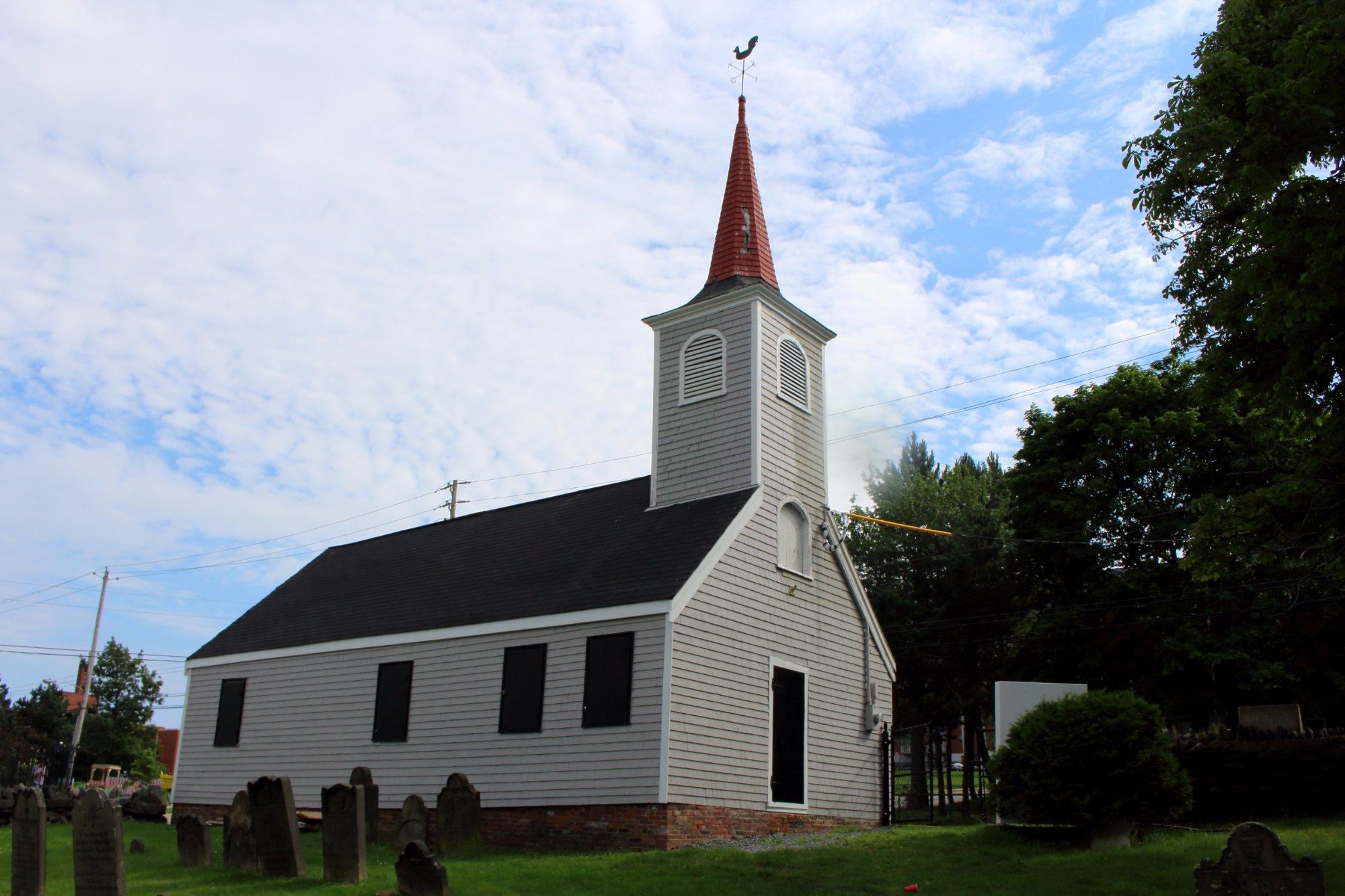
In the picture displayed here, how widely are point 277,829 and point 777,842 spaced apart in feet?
23.2

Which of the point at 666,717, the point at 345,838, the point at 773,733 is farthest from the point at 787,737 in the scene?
the point at 345,838

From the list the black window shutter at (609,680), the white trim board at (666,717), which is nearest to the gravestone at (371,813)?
the black window shutter at (609,680)

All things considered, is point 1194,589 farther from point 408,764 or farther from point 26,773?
point 26,773

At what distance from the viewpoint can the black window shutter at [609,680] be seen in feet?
55.8

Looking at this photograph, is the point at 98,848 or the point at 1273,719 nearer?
the point at 98,848

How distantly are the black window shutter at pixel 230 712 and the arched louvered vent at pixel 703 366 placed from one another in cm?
1153

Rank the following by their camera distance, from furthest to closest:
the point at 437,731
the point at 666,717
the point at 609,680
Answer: the point at 437,731 < the point at 609,680 < the point at 666,717

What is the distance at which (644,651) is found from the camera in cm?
1700

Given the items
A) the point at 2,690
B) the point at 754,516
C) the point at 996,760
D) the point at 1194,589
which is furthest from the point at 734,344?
the point at 2,690

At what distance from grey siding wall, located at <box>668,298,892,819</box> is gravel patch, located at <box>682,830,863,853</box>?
23.9 inches

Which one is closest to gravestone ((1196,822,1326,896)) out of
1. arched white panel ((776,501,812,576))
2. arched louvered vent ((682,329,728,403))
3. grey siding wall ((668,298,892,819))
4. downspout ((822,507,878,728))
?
grey siding wall ((668,298,892,819))

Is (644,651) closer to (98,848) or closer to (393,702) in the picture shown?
A: (393,702)

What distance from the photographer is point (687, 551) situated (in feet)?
59.8

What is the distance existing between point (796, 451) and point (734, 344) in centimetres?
234
